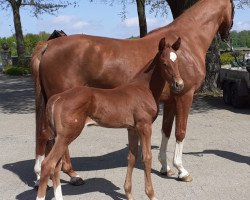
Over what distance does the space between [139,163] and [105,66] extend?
75.1 inches

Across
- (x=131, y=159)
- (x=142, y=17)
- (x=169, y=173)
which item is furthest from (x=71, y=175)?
(x=142, y=17)

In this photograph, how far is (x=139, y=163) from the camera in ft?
22.2

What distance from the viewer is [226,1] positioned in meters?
6.41

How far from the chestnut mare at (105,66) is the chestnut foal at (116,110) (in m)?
0.74

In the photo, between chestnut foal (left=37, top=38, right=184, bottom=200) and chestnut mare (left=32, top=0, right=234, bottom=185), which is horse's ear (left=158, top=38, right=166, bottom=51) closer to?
chestnut foal (left=37, top=38, right=184, bottom=200)

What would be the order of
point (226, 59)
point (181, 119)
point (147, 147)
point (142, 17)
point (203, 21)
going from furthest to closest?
point (226, 59)
point (142, 17)
point (203, 21)
point (181, 119)
point (147, 147)

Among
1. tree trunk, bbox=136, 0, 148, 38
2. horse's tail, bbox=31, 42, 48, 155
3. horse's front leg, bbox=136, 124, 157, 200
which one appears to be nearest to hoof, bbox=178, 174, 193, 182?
horse's front leg, bbox=136, 124, 157, 200

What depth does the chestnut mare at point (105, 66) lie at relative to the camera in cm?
547

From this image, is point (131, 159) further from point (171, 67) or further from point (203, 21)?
point (203, 21)

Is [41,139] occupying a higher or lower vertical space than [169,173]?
higher

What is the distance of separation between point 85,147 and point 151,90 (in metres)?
3.45

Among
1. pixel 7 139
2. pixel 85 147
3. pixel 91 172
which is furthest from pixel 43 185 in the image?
pixel 7 139

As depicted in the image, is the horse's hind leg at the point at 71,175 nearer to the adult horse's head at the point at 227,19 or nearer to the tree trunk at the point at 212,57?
the adult horse's head at the point at 227,19

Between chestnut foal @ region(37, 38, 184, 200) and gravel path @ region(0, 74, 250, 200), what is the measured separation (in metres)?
0.81
